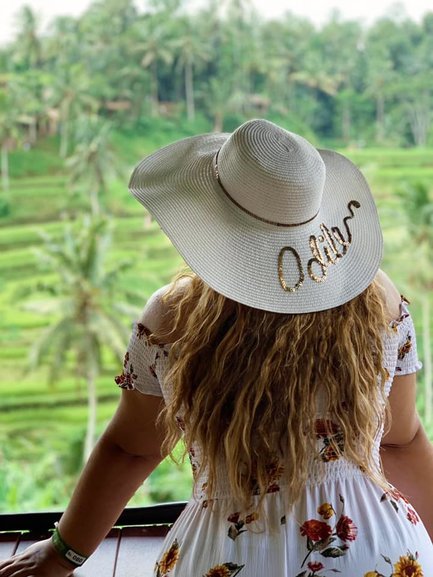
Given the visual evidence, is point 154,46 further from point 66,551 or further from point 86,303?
point 66,551

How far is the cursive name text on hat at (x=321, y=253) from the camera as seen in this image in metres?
0.63

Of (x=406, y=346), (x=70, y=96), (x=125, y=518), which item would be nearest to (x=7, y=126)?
(x=70, y=96)

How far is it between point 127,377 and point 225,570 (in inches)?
7.1

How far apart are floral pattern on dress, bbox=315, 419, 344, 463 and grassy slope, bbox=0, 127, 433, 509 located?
44.1 ft

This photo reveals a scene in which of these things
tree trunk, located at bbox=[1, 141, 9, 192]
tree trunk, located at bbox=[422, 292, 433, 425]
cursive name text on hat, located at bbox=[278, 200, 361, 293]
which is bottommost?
tree trunk, located at bbox=[422, 292, 433, 425]

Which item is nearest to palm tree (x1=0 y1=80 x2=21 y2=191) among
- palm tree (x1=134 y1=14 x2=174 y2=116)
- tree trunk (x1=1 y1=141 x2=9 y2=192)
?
tree trunk (x1=1 y1=141 x2=9 y2=192)

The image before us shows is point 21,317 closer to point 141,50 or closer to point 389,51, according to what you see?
point 141,50

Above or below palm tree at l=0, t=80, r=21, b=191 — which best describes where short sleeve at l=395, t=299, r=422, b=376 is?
above

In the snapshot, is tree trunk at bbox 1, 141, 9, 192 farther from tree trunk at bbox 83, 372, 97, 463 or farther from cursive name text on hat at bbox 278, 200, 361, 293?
cursive name text on hat at bbox 278, 200, 361, 293

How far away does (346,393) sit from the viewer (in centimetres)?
67

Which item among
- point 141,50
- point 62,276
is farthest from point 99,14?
point 62,276

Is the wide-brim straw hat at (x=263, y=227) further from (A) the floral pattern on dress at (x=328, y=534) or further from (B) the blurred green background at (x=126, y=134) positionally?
(B) the blurred green background at (x=126, y=134)

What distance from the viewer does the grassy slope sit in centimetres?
1417

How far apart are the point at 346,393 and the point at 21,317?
1389 centimetres
